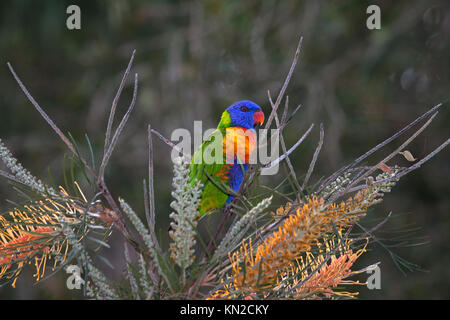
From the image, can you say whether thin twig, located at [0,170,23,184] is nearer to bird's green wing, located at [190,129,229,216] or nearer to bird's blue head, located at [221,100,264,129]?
bird's green wing, located at [190,129,229,216]

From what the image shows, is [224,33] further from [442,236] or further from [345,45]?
[442,236]

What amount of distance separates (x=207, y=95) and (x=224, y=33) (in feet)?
3.68

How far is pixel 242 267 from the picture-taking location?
723mm

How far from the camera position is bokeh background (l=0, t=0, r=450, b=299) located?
19.7 feet

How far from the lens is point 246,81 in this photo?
6.53m

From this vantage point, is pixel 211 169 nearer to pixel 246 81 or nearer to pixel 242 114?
pixel 242 114

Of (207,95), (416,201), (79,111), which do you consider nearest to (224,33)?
(207,95)

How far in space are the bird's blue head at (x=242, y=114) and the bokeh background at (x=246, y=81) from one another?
10.2 feet

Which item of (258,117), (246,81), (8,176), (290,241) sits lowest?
(290,241)

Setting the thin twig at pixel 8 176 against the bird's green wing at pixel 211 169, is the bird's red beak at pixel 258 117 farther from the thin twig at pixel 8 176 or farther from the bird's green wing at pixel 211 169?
the thin twig at pixel 8 176

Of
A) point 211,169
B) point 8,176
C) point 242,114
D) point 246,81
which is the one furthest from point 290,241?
point 246,81

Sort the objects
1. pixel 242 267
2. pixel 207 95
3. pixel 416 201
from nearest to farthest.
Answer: pixel 242 267 < pixel 207 95 < pixel 416 201

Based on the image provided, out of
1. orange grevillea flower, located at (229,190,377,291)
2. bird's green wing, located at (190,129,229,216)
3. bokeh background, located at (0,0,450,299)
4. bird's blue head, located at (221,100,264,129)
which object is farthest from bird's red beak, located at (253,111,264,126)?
bokeh background, located at (0,0,450,299)

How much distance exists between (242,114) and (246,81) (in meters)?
4.22
